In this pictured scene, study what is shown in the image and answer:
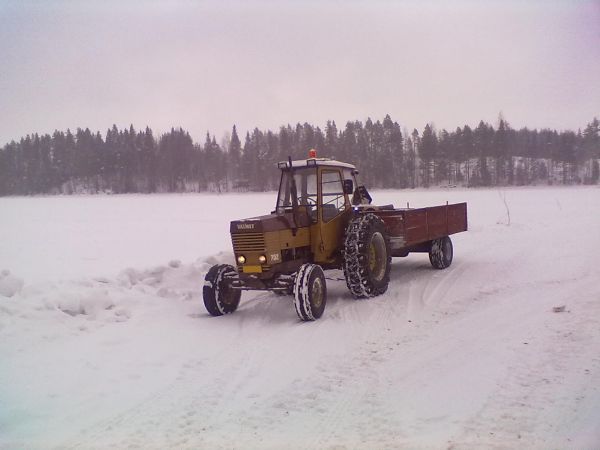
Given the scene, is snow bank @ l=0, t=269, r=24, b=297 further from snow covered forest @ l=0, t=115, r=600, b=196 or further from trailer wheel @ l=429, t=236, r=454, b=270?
trailer wheel @ l=429, t=236, r=454, b=270

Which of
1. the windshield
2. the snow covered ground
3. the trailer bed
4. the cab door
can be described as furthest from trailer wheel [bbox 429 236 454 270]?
the windshield

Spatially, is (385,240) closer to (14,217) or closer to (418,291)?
(418,291)

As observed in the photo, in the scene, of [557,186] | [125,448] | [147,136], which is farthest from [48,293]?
[147,136]

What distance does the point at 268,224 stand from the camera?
7609 mm

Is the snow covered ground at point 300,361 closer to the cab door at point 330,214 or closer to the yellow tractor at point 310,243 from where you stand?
the yellow tractor at point 310,243

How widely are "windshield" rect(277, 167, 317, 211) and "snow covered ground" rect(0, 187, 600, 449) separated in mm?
1757

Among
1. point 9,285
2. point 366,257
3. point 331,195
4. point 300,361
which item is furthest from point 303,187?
point 9,285

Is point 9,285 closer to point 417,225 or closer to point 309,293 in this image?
point 309,293

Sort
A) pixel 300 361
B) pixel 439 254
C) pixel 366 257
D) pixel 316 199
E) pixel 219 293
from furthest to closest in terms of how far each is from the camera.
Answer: pixel 439 254
pixel 316 199
pixel 366 257
pixel 219 293
pixel 300 361

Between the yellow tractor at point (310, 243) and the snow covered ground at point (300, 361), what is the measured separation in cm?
41

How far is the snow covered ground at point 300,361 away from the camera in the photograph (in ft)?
13.5

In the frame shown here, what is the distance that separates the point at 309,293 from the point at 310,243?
55.9 inches

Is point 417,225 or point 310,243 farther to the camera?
point 417,225

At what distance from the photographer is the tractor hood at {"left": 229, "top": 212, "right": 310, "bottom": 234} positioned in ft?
24.7
